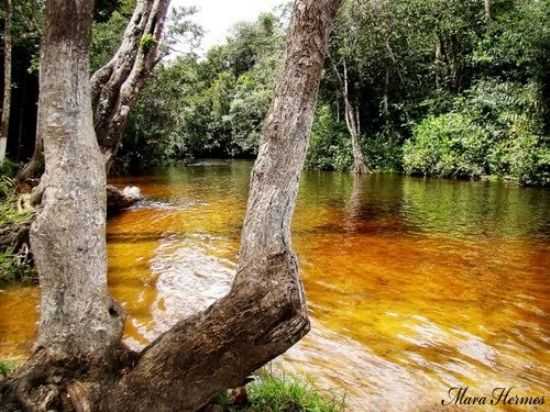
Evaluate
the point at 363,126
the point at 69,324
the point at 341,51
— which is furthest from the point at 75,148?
the point at 363,126

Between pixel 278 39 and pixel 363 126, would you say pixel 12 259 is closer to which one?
pixel 278 39

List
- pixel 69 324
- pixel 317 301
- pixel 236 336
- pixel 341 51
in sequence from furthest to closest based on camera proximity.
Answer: pixel 341 51
pixel 317 301
pixel 69 324
pixel 236 336

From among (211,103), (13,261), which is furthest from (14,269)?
(211,103)

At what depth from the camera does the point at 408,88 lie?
26938 mm

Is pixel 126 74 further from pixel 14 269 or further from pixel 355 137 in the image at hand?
pixel 355 137

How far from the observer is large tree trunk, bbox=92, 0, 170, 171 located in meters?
5.16

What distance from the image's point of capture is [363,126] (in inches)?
1167

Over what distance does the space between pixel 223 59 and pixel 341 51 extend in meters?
32.1

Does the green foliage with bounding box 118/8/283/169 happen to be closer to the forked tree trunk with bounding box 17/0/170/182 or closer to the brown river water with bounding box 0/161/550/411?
the brown river water with bounding box 0/161/550/411

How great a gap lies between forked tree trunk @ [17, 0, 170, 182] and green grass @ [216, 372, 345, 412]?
3466 millimetres

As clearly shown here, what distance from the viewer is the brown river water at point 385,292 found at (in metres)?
4.05

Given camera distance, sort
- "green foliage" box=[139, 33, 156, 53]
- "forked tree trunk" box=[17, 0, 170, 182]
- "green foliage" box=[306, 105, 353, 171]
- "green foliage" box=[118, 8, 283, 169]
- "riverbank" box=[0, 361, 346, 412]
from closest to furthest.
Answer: "riverbank" box=[0, 361, 346, 412]
"forked tree trunk" box=[17, 0, 170, 182]
"green foliage" box=[139, 33, 156, 53]
"green foliage" box=[118, 8, 283, 169]
"green foliage" box=[306, 105, 353, 171]

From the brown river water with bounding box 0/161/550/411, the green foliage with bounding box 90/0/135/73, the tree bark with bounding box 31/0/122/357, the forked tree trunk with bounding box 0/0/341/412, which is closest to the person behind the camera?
the forked tree trunk with bounding box 0/0/341/412

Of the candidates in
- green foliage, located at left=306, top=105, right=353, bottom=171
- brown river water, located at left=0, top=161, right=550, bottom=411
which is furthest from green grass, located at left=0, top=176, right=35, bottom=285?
green foliage, located at left=306, top=105, right=353, bottom=171
